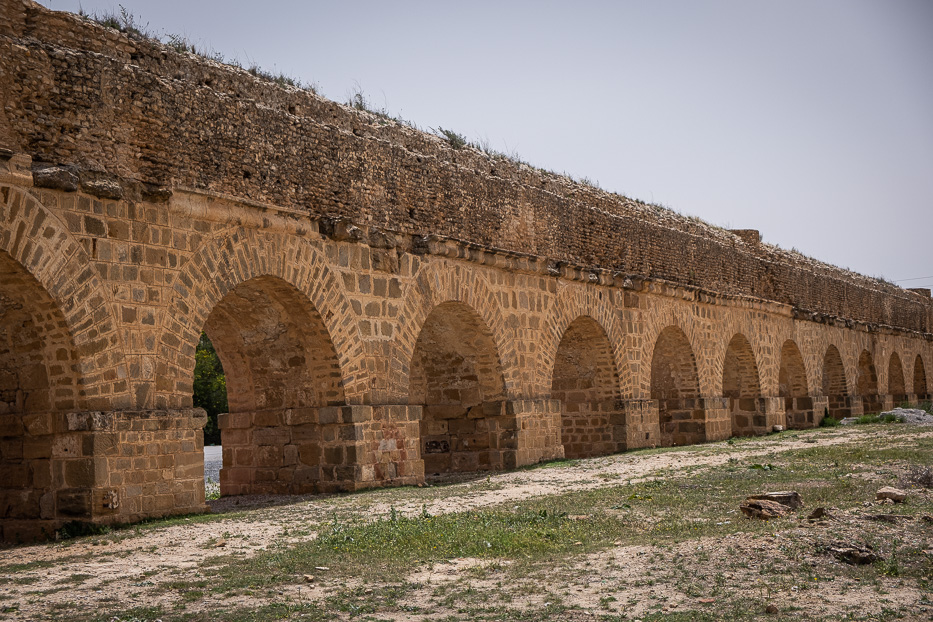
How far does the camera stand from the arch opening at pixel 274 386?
35.1 ft

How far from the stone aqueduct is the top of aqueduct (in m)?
0.03

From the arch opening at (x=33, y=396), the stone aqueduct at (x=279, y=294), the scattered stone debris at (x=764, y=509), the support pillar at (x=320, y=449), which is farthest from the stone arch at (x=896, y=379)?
the arch opening at (x=33, y=396)

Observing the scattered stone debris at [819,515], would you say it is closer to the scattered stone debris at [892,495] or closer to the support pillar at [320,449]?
the scattered stone debris at [892,495]

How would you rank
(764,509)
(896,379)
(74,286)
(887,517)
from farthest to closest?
(896,379), (74,286), (764,509), (887,517)

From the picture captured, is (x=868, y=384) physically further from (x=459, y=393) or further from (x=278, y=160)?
(x=278, y=160)

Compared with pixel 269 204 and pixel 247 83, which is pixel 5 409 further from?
pixel 247 83

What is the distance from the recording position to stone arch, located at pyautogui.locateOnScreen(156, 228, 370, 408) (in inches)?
352

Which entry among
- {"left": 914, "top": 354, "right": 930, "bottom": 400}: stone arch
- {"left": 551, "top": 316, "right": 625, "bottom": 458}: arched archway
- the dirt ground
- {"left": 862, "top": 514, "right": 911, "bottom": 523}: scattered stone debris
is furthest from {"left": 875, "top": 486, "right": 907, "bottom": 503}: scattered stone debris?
{"left": 914, "top": 354, "right": 930, "bottom": 400}: stone arch

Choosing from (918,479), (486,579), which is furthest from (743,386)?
(486,579)

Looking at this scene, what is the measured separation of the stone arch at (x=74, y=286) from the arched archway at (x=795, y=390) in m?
18.0

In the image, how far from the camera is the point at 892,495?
7.65 meters

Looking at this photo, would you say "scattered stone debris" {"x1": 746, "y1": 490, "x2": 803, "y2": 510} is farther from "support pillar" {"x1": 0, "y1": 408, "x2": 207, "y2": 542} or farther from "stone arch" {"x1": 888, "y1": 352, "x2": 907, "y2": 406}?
"stone arch" {"x1": 888, "y1": 352, "x2": 907, "y2": 406}

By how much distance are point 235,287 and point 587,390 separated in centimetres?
784

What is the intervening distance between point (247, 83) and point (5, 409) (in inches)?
A: 171
